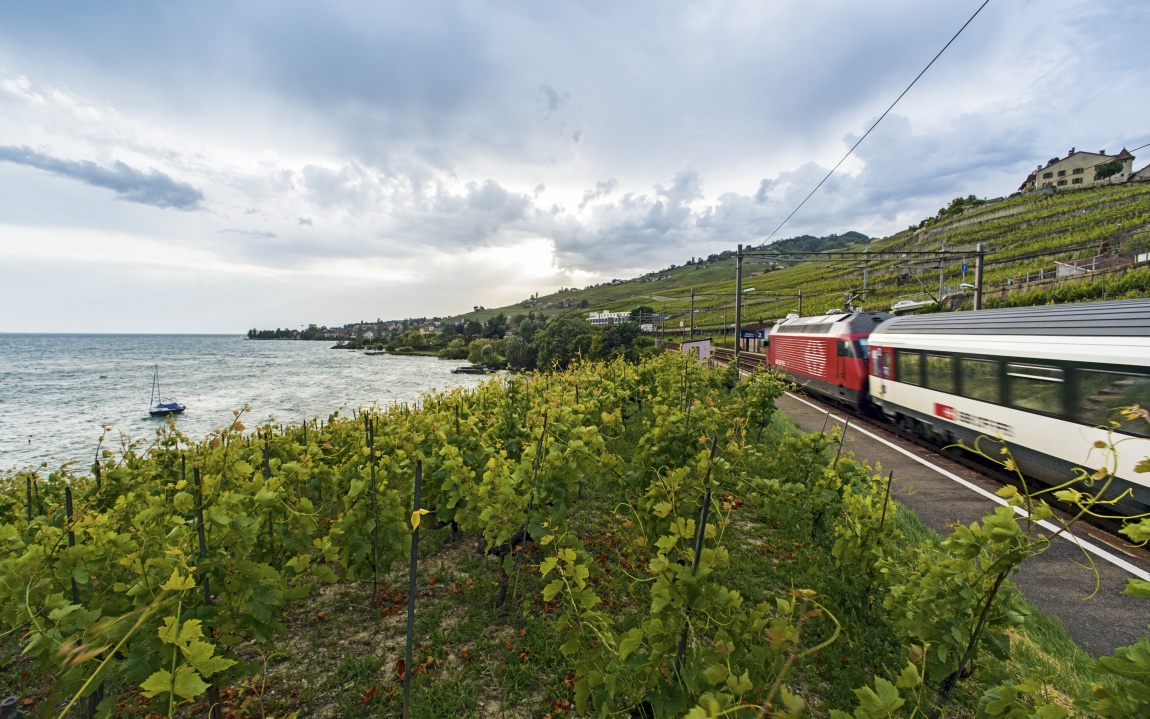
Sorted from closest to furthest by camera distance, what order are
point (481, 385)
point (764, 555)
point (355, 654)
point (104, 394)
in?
point (355, 654), point (764, 555), point (481, 385), point (104, 394)

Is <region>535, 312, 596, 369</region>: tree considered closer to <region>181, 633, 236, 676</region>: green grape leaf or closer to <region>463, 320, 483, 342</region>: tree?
<region>181, 633, 236, 676</region>: green grape leaf

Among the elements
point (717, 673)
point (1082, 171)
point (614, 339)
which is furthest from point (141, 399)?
point (1082, 171)

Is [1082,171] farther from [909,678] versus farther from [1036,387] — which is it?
[909,678]

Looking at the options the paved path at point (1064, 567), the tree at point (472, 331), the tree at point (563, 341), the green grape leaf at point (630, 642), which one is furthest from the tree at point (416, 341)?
the green grape leaf at point (630, 642)

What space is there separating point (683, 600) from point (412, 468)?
3627 mm

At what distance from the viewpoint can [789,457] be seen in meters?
5.38

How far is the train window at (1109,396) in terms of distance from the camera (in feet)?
18.4

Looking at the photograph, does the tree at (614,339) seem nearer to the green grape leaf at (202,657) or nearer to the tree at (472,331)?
the green grape leaf at (202,657)

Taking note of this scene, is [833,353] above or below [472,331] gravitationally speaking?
below

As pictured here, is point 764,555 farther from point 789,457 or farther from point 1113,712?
point 1113,712

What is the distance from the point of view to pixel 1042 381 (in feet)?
23.3

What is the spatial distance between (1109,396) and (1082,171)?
10474cm

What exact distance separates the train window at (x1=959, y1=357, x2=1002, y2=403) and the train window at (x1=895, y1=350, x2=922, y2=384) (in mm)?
1616

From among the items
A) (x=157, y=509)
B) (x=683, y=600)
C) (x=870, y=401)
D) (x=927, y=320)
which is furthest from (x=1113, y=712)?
(x=870, y=401)
